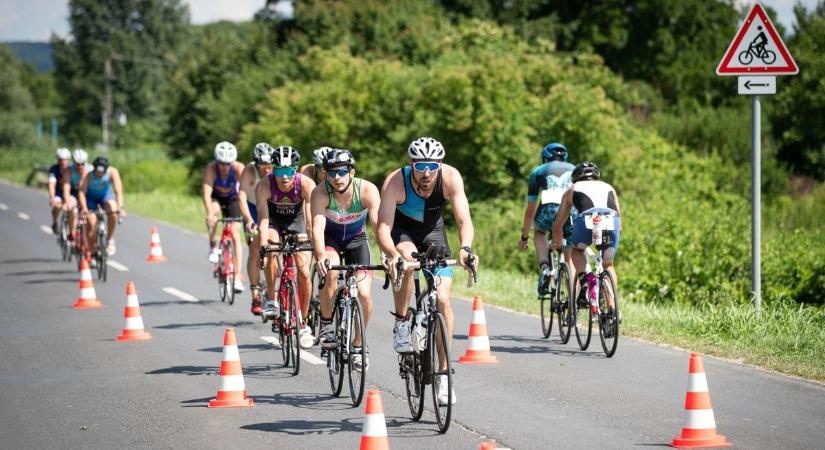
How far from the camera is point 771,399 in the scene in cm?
920

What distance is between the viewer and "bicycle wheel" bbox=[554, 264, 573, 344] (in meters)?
12.4

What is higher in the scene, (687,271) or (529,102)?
(529,102)

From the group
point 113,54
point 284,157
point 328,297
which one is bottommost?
point 328,297

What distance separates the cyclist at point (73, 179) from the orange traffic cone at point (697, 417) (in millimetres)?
15242

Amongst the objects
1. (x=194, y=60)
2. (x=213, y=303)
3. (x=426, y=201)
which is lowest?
(x=213, y=303)

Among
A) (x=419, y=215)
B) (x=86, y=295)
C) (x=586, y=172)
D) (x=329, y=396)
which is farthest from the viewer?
(x=86, y=295)

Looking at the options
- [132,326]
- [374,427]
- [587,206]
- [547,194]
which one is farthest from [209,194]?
[374,427]

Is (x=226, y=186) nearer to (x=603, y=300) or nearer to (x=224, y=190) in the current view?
(x=224, y=190)

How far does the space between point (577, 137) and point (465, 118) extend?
8.83 feet

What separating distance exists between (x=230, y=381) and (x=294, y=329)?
168 centimetres

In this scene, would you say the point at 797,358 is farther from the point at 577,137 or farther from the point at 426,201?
the point at 577,137

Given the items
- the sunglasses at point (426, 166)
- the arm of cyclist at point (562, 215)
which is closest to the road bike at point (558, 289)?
the arm of cyclist at point (562, 215)

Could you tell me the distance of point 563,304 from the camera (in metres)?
12.5

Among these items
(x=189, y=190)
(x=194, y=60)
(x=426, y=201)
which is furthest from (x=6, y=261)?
(x=194, y=60)
